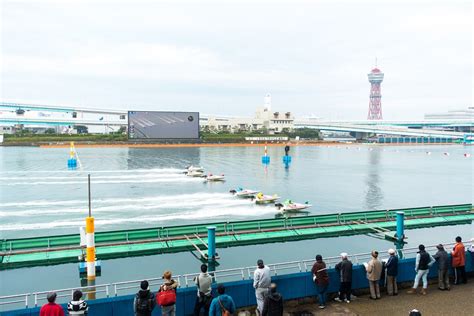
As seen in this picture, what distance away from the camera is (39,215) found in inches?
1297

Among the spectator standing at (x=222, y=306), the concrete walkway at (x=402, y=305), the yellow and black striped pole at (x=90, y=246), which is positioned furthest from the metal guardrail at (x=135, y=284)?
the spectator standing at (x=222, y=306)

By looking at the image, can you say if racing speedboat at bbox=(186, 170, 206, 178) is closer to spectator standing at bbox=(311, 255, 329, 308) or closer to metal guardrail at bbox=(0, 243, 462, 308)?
metal guardrail at bbox=(0, 243, 462, 308)

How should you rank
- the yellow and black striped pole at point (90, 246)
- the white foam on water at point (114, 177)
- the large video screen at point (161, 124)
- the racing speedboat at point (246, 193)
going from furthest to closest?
the large video screen at point (161, 124)
the white foam on water at point (114, 177)
the racing speedboat at point (246, 193)
the yellow and black striped pole at point (90, 246)

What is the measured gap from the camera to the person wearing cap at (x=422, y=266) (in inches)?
477

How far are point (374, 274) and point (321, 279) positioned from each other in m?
1.64

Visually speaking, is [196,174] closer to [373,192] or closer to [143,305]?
[373,192]

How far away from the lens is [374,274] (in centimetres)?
1169

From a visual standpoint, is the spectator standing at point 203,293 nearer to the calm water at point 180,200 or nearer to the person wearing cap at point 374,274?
the person wearing cap at point 374,274

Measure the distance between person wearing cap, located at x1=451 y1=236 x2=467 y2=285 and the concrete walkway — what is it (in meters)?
0.53

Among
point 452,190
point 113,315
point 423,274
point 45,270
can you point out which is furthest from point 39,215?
point 452,190

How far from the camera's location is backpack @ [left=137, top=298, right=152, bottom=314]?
9023mm

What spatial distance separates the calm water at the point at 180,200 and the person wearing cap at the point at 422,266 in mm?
10799

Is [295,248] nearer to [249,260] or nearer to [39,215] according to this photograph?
[249,260]

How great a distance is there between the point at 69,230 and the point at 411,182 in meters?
47.9
